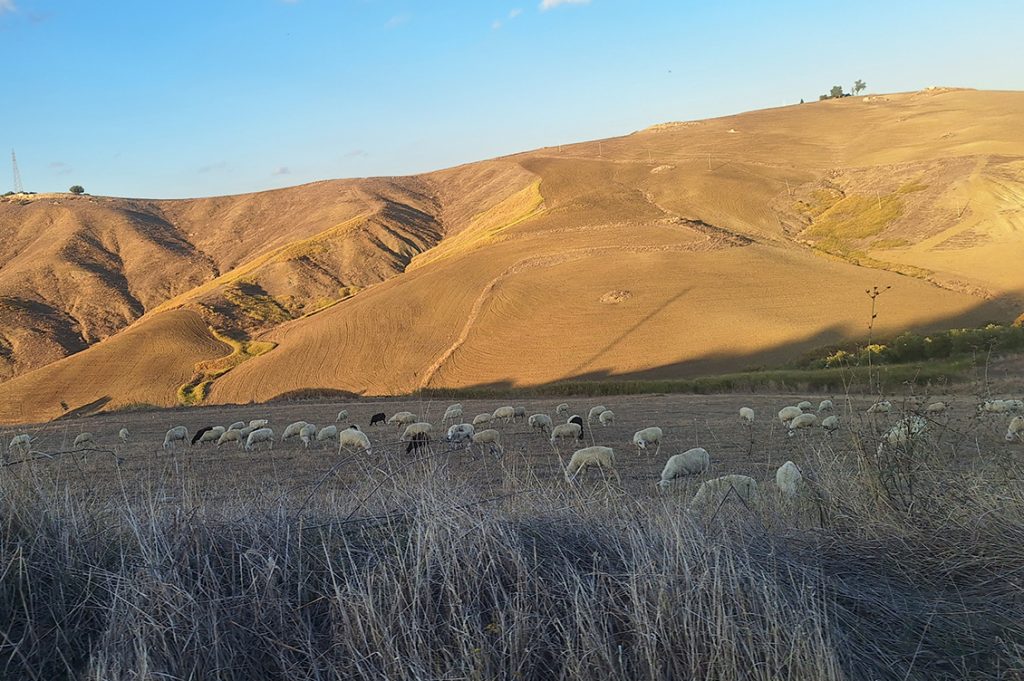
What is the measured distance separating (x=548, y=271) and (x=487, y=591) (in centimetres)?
6799

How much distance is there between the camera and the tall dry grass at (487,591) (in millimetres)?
3648

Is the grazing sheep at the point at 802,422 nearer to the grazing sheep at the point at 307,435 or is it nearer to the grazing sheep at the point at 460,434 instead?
the grazing sheep at the point at 460,434

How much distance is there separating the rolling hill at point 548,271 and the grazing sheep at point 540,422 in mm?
26868

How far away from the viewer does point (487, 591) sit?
4.06 m

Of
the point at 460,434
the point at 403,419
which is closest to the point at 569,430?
the point at 460,434

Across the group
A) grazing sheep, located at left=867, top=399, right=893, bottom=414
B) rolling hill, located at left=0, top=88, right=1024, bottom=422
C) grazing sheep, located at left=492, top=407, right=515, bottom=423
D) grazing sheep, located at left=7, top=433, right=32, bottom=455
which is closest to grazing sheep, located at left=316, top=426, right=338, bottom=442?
grazing sheep, located at left=492, top=407, right=515, bottom=423

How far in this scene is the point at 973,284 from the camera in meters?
58.2

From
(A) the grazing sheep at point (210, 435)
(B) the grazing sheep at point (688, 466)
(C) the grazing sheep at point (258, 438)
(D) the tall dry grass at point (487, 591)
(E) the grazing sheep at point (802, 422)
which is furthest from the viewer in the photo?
(A) the grazing sheep at point (210, 435)

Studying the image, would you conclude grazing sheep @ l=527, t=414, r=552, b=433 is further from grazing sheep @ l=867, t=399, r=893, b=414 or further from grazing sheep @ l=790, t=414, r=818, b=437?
grazing sheep @ l=867, t=399, r=893, b=414

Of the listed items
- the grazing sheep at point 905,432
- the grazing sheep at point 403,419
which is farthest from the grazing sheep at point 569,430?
the grazing sheep at point 905,432

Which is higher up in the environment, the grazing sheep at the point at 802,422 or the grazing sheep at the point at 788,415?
the grazing sheep at the point at 802,422

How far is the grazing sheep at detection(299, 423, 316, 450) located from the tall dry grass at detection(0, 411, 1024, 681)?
18.1 meters

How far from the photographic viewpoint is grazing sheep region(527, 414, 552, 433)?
23812mm

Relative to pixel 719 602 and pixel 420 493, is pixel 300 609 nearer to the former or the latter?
pixel 420 493
